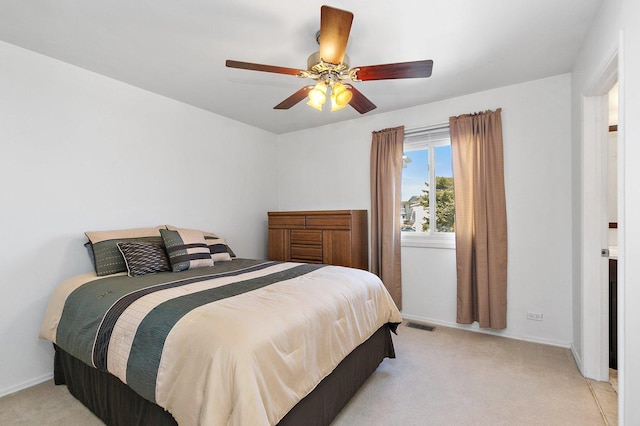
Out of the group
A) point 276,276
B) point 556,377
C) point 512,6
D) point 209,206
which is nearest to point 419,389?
point 556,377

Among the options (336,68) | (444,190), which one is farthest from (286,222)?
(336,68)

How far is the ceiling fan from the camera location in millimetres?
1561

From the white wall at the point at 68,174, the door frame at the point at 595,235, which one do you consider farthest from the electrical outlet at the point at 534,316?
the white wall at the point at 68,174

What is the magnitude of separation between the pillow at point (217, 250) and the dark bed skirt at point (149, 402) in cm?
129

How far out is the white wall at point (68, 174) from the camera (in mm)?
2244

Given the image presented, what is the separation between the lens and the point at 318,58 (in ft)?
6.04

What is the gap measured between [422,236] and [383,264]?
584 mm

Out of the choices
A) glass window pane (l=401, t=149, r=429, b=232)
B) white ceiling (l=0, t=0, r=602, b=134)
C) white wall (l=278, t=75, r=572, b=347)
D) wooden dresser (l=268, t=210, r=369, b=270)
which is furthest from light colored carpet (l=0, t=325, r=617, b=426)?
white ceiling (l=0, t=0, r=602, b=134)

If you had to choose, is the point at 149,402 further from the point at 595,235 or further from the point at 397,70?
the point at 595,235

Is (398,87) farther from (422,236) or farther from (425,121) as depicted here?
(422,236)

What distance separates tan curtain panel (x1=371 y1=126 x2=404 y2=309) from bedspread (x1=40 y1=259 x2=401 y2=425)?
1.32m

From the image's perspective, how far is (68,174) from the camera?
2523mm

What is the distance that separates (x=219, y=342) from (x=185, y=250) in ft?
5.23

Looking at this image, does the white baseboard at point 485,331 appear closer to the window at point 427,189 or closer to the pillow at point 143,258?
the window at point 427,189
